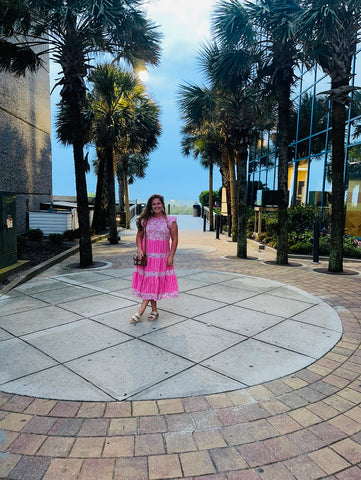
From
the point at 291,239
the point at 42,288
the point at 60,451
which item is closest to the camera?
the point at 60,451

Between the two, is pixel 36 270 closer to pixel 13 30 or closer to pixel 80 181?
pixel 80 181

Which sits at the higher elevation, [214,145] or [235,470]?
[214,145]

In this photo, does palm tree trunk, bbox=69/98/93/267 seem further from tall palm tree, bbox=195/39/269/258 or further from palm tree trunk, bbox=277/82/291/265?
palm tree trunk, bbox=277/82/291/265

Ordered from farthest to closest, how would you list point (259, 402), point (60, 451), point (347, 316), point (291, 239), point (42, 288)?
point (291, 239), point (42, 288), point (347, 316), point (259, 402), point (60, 451)

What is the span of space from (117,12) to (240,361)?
7822 mm

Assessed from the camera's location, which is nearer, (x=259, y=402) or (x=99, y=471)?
(x=99, y=471)

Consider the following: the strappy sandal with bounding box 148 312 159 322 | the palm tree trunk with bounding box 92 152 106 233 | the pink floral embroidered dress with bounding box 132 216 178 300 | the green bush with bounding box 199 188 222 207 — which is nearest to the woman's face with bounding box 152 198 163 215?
the pink floral embroidered dress with bounding box 132 216 178 300

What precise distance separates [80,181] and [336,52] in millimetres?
6937

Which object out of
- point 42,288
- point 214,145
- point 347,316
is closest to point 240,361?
point 347,316

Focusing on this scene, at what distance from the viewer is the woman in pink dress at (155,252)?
4512 millimetres

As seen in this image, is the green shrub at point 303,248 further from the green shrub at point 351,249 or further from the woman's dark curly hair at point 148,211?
the woman's dark curly hair at point 148,211

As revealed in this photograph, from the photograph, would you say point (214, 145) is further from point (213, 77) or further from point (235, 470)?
point (235, 470)

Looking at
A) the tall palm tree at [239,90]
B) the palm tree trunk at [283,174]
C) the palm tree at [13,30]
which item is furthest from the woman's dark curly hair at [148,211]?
the tall palm tree at [239,90]

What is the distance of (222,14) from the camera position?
955 cm
